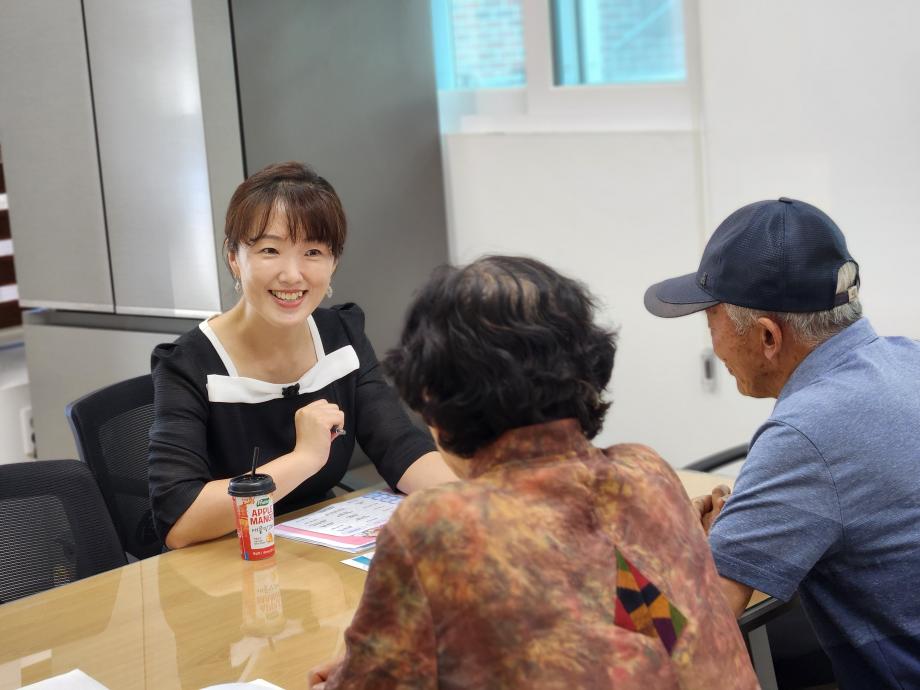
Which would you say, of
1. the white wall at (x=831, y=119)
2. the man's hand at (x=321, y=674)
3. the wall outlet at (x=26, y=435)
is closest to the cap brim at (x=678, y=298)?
the man's hand at (x=321, y=674)

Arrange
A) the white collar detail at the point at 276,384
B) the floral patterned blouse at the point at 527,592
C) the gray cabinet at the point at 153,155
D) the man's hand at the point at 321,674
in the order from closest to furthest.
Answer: the floral patterned blouse at the point at 527,592
the man's hand at the point at 321,674
the white collar detail at the point at 276,384
the gray cabinet at the point at 153,155

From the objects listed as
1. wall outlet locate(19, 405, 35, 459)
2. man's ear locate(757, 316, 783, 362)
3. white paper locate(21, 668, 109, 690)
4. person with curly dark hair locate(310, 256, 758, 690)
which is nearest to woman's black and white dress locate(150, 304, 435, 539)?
white paper locate(21, 668, 109, 690)

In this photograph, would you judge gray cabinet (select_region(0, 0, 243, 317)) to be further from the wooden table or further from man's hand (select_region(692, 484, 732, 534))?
man's hand (select_region(692, 484, 732, 534))

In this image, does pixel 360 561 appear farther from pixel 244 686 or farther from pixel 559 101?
pixel 559 101

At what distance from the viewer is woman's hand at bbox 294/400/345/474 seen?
2.16 m

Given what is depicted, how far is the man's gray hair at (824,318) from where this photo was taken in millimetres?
1565

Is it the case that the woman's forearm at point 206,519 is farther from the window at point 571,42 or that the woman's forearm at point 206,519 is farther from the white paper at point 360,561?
the window at point 571,42

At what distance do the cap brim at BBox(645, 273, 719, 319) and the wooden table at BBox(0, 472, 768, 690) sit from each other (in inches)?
25.7

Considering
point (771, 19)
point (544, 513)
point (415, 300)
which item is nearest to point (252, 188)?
point (415, 300)

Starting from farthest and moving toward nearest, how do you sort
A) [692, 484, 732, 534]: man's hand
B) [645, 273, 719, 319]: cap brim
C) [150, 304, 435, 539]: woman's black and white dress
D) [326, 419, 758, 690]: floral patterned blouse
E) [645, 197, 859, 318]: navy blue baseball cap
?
[150, 304, 435, 539]: woman's black and white dress → [692, 484, 732, 534]: man's hand → [645, 273, 719, 319]: cap brim → [645, 197, 859, 318]: navy blue baseball cap → [326, 419, 758, 690]: floral patterned blouse

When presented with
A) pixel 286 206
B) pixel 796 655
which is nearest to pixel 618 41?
pixel 286 206

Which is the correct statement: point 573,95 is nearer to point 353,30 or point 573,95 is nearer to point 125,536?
point 353,30

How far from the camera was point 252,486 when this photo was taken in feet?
6.24

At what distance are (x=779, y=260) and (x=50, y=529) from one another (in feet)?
4.55
